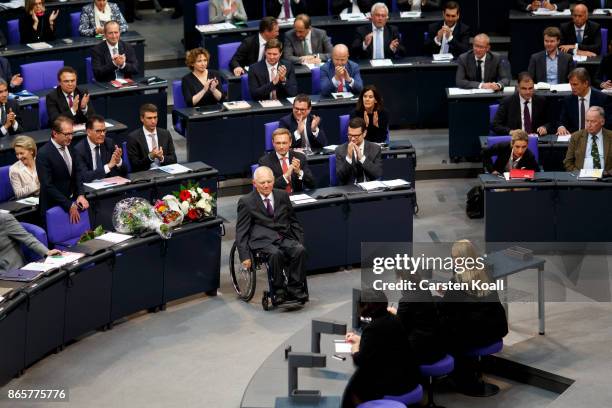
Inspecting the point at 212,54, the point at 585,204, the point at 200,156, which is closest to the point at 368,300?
the point at 585,204

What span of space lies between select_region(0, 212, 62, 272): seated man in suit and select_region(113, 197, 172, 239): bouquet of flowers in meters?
0.71

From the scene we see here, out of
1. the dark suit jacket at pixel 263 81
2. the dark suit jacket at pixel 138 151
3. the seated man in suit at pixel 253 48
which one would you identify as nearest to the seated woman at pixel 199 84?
the dark suit jacket at pixel 263 81

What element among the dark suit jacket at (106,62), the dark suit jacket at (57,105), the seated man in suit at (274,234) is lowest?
the seated man in suit at (274,234)

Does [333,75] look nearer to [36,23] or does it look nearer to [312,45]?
[312,45]

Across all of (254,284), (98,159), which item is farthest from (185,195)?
(98,159)

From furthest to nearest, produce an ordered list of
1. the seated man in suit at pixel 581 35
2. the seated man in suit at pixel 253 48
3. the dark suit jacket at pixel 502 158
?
the seated man in suit at pixel 581 35 < the seated man in suit at pixel 253 48 < the dark suit jacket at pixel 502 158

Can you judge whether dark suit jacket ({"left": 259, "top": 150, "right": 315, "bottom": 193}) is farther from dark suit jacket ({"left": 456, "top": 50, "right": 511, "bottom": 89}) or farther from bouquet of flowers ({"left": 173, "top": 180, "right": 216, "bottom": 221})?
dark suit jacket ({"left": 456, "top": 50, "right": 511, "bottom": 89})

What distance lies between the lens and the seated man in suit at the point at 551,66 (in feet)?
47.9

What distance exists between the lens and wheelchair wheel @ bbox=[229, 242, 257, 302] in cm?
1130

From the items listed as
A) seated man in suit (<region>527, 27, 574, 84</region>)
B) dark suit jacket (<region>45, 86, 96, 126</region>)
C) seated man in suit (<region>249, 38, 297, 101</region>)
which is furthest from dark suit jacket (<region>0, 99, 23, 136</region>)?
seated man in suit (<region>527, 27, 574, 84</region>)

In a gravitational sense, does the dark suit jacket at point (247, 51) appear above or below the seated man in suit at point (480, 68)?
above

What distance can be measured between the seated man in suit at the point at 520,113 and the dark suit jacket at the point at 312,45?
260cm

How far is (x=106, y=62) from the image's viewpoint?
571 inches

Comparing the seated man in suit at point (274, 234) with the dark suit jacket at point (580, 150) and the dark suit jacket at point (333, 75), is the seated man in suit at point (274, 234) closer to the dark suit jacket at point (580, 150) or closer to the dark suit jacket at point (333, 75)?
the dark suit jacket at point (580, 150)
